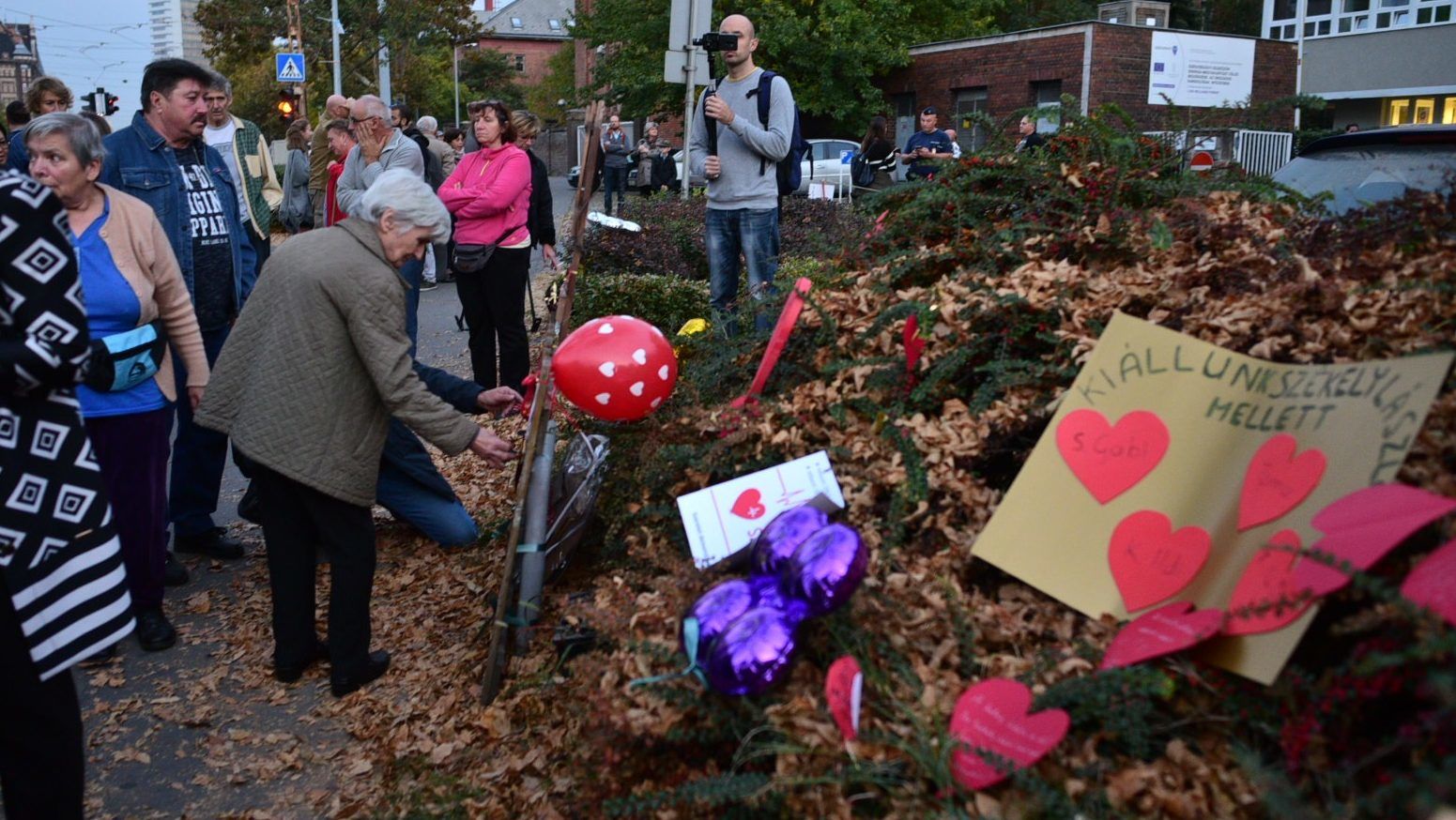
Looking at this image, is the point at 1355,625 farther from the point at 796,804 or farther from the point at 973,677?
the point at 796,804

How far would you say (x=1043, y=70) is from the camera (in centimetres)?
3456

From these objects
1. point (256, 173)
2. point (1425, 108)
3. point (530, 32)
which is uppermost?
point (530, 32)

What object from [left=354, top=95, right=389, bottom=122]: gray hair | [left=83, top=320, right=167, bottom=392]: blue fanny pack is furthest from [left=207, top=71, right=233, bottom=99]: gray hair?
[left=83, top=320, right=167, bottom=392]: blue fanny pack

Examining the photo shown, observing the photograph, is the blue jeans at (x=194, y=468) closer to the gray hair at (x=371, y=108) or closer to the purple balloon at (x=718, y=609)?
the gray hair at (x=371, y=108)

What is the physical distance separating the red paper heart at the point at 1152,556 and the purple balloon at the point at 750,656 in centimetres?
79

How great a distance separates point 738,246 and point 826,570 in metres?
4.50

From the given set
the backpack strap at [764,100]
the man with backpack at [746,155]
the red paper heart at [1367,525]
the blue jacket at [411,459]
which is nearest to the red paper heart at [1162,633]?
the red paper heart at [1367,525]

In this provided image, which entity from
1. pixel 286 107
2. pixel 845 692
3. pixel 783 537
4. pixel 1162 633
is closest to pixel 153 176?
pixel 783 537

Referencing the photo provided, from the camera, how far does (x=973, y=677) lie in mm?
2551

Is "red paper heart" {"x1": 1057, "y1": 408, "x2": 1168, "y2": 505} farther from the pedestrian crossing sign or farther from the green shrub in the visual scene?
the pedestrian crossing sign

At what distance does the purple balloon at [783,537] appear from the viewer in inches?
109

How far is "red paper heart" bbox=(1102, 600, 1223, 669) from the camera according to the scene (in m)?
2.32

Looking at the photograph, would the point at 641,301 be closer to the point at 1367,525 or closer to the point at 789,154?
the point at 789,154

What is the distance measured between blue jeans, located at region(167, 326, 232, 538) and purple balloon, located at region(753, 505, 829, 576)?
129 inches
